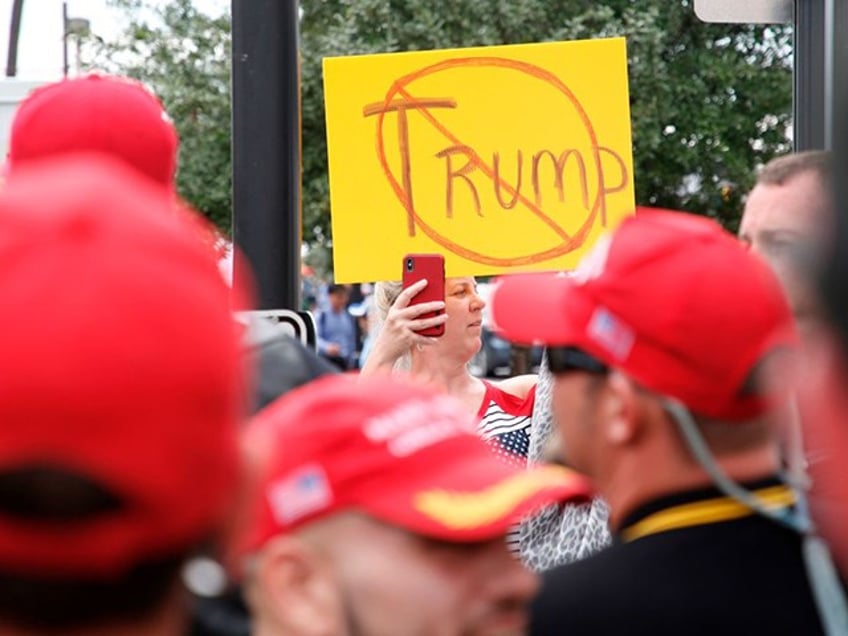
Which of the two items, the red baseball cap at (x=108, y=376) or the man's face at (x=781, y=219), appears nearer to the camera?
the red baseball cap at (x=108, y=376)

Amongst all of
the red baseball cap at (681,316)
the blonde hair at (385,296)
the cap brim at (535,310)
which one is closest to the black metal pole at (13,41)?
the blonde hair at (385,296)

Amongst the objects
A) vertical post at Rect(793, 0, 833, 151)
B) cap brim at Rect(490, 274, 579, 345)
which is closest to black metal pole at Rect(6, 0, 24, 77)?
vertical post at Rect(793, 0, 833, 151)

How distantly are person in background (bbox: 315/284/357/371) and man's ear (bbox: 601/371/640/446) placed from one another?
20236mm

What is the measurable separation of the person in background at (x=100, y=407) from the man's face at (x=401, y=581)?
0.50m

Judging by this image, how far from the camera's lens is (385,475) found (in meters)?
1.77

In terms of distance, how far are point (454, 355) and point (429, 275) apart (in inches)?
21.5

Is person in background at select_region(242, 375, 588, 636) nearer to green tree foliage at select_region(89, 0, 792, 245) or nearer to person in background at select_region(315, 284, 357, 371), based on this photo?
green tree foliage at select_region(89, 0, 792, 245)

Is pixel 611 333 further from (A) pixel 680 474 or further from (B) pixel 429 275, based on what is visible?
(B) pixel 429 275

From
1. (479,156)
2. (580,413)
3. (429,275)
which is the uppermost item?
(479,156)

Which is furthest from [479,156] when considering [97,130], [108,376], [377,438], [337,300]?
[337,300]

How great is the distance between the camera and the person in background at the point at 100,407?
3.86 ft

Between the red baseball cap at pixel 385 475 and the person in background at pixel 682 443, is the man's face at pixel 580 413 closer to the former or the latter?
the person in background at pixel 682 443

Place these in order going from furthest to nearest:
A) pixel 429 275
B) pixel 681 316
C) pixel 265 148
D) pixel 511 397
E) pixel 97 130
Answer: pixel 511 397 → pixel 429 275 → pixel 265 148 → pixel 97 130 → pixel 681 316

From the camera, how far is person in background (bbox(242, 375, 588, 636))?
5.78 ft
